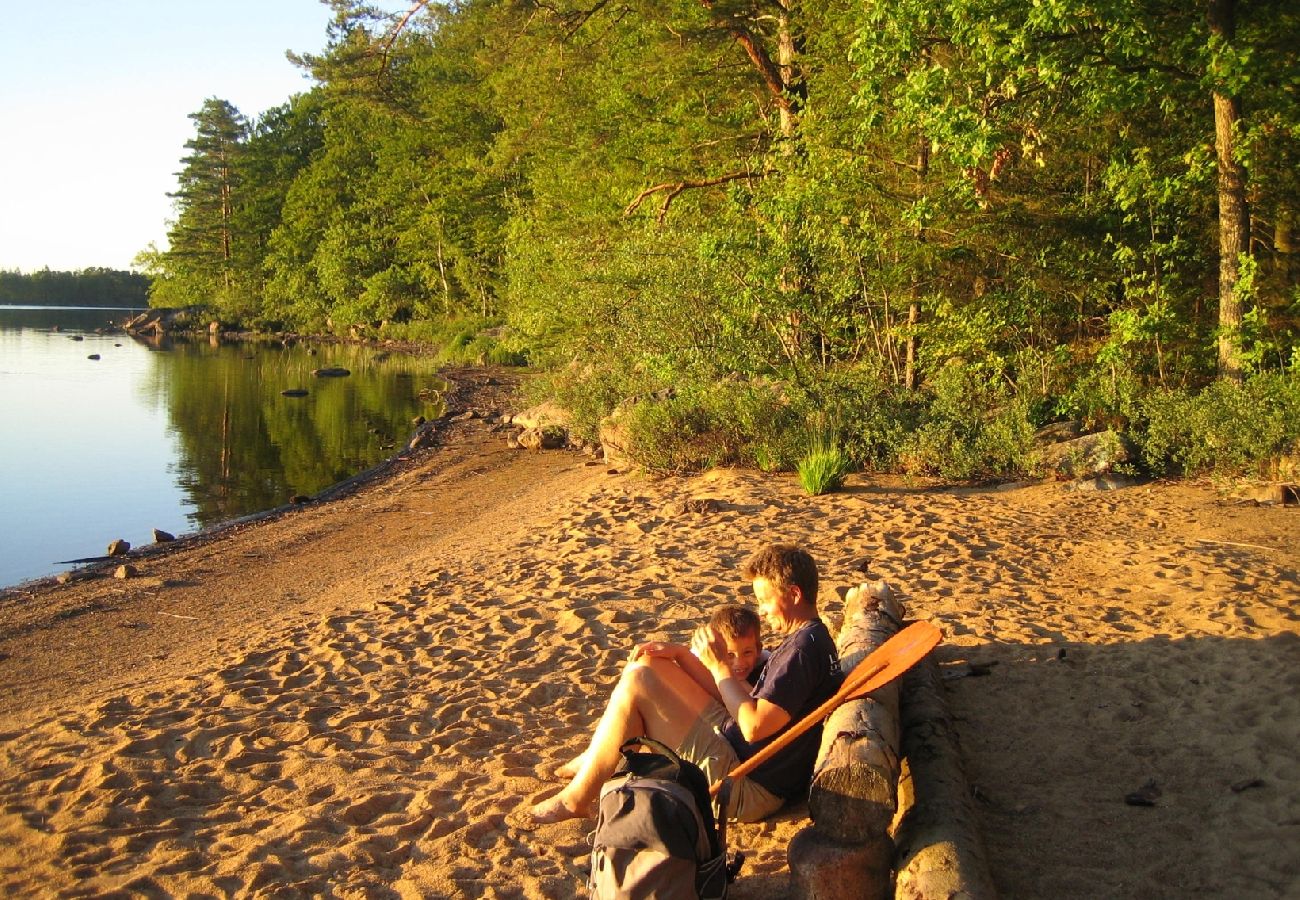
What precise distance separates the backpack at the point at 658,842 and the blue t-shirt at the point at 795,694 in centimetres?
59

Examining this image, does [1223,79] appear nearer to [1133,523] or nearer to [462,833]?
[1133,523]

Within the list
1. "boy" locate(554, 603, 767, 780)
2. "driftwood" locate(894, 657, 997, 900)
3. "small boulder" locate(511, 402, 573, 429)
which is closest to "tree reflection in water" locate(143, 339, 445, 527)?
"small boulder" locate(511, 402, 573, 429)

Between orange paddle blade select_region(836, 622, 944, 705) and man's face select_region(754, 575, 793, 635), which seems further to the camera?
man's face select_region(754, 575, 793, 635)

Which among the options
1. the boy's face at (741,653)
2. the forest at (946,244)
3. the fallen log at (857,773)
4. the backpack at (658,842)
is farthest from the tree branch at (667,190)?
the backpack at (658,842)

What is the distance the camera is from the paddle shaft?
157 inches

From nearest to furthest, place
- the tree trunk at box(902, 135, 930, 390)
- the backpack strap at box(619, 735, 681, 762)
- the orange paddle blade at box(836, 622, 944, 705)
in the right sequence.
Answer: the backpack strap at box(619, 735, 681, 762) → the orange paddle blade at box(836, 622, 944, 705) → the tree trunk at box(902, 135, 930, 390)

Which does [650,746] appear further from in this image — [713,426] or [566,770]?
[713,426]

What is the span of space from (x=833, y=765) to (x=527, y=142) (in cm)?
2360

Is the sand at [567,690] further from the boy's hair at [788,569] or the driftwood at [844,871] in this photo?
the boy's hair at [788,569]

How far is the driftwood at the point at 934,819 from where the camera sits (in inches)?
133

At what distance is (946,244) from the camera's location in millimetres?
13359

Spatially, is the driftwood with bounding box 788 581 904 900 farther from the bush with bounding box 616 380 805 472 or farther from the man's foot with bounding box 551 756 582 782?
the bush with bounding box 616 380 805 472

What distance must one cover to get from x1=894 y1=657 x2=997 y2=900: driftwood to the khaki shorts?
622mm

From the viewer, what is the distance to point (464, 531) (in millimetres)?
12422
